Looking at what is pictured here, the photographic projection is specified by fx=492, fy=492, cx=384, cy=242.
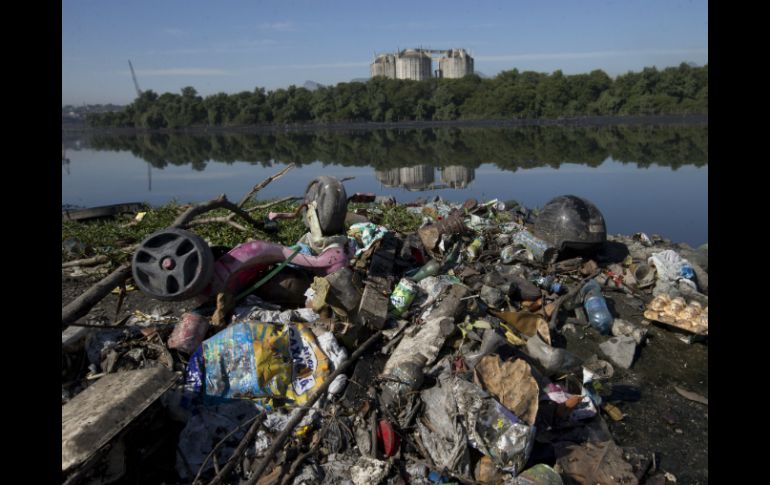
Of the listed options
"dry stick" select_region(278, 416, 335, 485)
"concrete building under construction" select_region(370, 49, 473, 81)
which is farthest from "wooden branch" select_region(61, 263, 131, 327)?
"concrete building under construction" select_region(370, 49, 473, 81)

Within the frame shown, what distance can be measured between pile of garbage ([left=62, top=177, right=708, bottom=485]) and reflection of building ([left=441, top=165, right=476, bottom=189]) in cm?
928

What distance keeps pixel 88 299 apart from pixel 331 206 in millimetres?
2409

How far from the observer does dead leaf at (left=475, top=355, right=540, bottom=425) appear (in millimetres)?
2971

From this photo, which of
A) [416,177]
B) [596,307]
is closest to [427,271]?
[596,307]

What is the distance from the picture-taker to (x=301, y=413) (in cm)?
309

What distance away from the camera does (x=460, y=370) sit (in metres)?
3.30

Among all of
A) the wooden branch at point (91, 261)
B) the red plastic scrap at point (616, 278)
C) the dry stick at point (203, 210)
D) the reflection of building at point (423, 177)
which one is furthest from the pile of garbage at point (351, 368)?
the reflection of building at point (423, 177)

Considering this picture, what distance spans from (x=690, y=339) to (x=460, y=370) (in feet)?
8.93

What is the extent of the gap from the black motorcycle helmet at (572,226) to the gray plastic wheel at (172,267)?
399 centimetres

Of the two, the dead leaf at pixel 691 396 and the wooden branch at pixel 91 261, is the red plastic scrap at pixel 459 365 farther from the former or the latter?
the wooden branch at pixel 91 261
